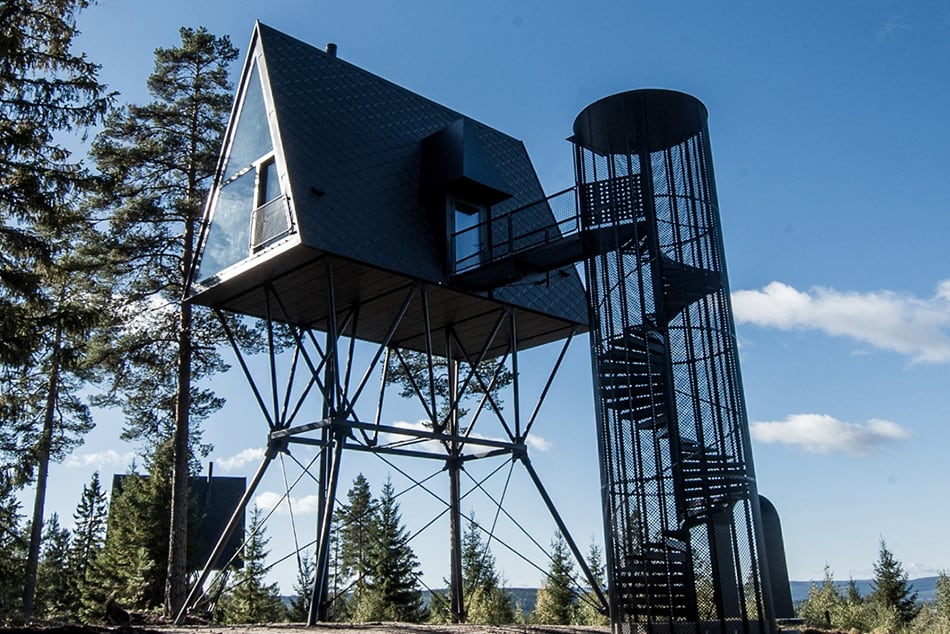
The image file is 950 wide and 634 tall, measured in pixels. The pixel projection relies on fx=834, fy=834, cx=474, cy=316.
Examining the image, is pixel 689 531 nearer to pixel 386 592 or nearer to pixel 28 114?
pixel 28 114

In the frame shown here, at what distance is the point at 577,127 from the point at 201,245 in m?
7.06

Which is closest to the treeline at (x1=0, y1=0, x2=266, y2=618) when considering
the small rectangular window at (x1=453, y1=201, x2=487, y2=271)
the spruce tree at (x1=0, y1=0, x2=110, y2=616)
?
the spruce tree at (x1=0, y1=0, x2=110, y2=616)

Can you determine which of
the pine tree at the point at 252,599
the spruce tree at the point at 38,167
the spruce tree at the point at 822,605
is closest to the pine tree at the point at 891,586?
the spruce tree at the point at 822,605

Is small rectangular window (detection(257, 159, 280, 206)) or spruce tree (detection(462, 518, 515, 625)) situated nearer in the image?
small rectangular window (detection(257, 159, 280, 206))

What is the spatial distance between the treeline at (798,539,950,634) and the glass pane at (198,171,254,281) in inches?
566

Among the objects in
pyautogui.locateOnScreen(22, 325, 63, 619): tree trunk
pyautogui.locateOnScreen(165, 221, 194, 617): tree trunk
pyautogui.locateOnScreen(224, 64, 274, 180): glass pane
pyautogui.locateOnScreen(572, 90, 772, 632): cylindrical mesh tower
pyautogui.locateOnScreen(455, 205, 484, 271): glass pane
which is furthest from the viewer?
pyautogui.locateOnScreen(22, 325, 63, 619): tree trunk

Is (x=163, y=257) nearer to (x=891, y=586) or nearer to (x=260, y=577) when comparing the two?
(x=260, y=577)

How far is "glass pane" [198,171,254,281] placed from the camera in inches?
562

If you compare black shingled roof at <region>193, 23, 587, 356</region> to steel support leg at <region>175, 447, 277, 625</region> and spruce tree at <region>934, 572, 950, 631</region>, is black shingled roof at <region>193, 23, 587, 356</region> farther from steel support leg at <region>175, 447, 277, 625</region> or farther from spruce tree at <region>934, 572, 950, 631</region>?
spruce tree at <region>934, 572, 950, 631</region>

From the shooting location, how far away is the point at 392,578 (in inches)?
1455

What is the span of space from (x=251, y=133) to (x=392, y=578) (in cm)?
2664

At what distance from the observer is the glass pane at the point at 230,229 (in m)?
14.3

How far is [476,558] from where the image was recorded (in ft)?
148

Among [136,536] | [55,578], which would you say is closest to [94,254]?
[136,536]
